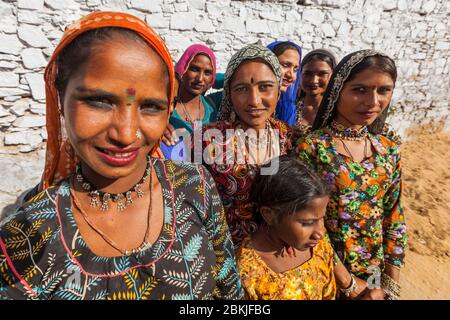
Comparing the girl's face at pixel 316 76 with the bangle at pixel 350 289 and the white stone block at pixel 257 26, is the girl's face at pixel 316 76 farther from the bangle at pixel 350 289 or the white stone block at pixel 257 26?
the white stone block at pixel 257 26

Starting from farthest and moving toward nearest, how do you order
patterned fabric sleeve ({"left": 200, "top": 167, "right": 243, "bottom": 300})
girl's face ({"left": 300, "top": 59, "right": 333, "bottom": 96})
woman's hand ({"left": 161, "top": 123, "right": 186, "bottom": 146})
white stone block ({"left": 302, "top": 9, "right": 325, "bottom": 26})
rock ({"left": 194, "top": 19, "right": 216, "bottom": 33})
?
1. white stone block ({"left": 302, "top": 9, "right": 325, "bottom": 26})
2. rock ({"left": 194, "top": 19, "right": 216, "bottom": 33})
3. girl's face ({"left": 300, "top": 59, "right": 333, "bottom": 96})
4. woman's hand ({"left": 161, "top": 123, "right": 186, "bottom": 146})
5. patterned fabric sleeve ({"left": 200, "top": 167, "right": 243, "bottom": 300})

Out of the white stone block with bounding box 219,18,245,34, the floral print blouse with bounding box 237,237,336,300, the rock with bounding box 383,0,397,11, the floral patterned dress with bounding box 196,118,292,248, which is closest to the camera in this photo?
the floral print blouse with bounding box 237,237,336,300

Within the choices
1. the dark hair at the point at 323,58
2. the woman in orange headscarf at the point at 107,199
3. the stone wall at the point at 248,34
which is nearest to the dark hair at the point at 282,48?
the dark hair at the point at 323,58

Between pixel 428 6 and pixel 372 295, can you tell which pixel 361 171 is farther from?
pixel 428 6

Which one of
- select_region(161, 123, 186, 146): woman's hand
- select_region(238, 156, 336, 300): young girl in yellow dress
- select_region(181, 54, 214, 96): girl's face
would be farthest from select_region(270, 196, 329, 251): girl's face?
select_region(181, 54, 214, 96): girl's face

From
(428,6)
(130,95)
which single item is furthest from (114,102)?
(428,6)

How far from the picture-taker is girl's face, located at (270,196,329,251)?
1.59 metres

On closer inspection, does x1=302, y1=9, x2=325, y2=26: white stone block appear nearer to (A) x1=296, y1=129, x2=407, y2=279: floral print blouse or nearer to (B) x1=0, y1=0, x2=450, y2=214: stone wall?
A: (B) x1=0, y1=0, x2=450, y2=214: stone wall

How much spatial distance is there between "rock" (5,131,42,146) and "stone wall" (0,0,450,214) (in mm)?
12

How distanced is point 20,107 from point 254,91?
3671 mm

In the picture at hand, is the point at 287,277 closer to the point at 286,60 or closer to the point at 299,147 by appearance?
the point at 299,147

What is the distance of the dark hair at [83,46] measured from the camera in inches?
35.4

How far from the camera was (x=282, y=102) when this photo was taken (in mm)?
3164
